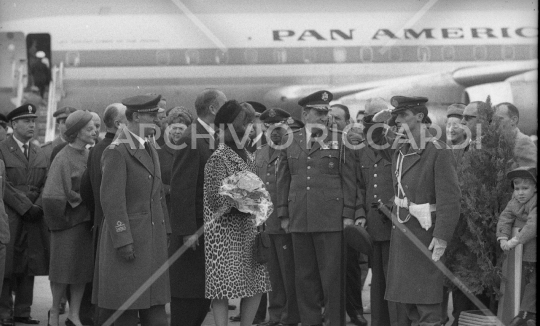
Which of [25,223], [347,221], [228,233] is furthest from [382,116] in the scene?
[25,223]

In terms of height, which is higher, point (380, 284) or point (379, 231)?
point (379, 231)

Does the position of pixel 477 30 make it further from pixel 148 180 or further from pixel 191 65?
pixel 148 180

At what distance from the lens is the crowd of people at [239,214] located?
616 centimetres

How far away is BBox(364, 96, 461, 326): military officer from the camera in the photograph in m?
6.20

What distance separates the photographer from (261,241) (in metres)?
6.44

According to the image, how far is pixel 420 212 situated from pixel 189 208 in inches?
59.0

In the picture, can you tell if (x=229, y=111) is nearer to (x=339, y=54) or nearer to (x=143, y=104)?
(x=143, y=104)

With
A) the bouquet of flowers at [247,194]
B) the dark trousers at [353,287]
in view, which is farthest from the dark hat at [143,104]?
the dark trousers at [353,287]

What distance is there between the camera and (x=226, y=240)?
6387 mm

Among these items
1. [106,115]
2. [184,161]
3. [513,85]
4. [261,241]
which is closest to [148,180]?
[184,161]

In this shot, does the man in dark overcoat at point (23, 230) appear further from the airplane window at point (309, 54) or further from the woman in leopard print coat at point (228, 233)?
the airplane window at point (309, 54)

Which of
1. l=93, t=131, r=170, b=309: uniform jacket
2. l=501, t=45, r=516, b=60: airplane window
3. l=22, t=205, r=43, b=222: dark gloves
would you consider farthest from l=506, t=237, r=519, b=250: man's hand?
l=501, t=45, r=516, b=60: airplane window

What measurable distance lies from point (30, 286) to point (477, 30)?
35.8 ft

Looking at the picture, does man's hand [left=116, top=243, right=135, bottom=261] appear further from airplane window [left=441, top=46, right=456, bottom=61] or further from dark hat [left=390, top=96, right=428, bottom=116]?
airplane window [left=441, top=46, right=456, bottom=61]
